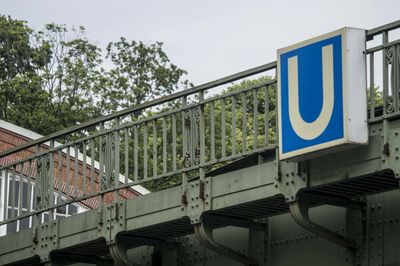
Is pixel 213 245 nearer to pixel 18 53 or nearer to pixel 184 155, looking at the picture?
pixel 184 155

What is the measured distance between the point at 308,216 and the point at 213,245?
148 centimetres

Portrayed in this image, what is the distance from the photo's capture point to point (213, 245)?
14.3 meters

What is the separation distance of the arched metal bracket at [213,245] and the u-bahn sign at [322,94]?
6.20 feet

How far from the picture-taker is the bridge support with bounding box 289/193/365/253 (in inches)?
513

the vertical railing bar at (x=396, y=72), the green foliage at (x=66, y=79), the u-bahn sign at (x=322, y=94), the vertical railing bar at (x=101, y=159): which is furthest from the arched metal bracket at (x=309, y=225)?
the green foliage at (x=66, y=79)

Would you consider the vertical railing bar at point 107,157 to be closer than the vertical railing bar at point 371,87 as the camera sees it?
No

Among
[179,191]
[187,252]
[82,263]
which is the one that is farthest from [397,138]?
[82,263]

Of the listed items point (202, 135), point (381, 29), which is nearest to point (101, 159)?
point (202, 135)

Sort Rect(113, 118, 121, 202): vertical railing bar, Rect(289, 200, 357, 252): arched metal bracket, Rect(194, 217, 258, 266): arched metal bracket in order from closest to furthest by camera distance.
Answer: Rect(289, 200, 357, 252): arched metal bracket
Rect(194, 217, 258, 266): arched metal bracket
Rect(113, 118, 121, 202): vertical railing bar

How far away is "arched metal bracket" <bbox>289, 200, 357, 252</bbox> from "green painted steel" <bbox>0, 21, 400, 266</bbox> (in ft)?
0.03

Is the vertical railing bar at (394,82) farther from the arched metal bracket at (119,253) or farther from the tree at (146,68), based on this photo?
the tree at (146,68)

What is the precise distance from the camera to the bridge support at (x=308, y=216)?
42.8ft

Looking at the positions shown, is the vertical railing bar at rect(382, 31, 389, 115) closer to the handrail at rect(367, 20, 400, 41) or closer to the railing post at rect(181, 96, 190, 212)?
the handrail at rect(367, 20, 400, 41)

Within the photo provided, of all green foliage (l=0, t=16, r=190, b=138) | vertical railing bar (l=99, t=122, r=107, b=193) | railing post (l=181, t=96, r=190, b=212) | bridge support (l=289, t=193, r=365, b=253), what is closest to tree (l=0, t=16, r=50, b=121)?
green foliage (l=0, t=16, r=190, b=138)
